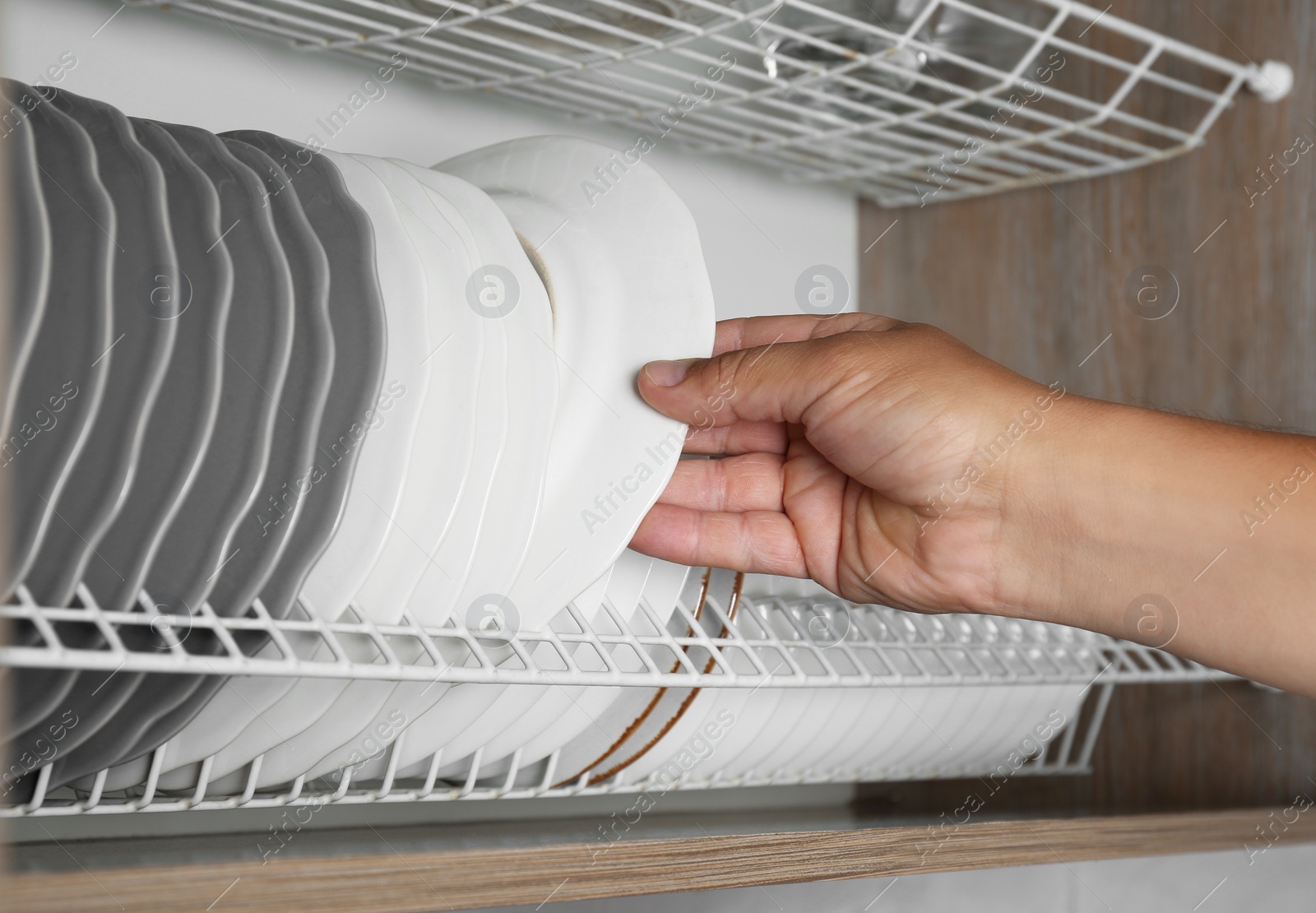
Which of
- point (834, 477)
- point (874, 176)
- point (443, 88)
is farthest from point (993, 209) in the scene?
point (443, 88)

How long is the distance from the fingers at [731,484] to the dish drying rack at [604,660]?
71 mm

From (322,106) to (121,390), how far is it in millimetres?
464

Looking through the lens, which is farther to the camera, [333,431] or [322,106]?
[322,106]

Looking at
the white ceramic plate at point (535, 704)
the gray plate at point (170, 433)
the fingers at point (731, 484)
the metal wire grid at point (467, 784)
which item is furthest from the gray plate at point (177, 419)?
the fingers at point (731, 484)

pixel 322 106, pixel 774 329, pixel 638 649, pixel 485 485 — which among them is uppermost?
pixel 322 106

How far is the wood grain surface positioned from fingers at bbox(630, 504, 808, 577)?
484 millimetres

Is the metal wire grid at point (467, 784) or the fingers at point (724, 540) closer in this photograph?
the metal wire grid at point (467, 784)

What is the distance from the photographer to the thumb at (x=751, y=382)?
0.71m

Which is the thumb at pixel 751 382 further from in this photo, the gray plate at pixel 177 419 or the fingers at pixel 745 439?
the gray plate at pixel 177 419

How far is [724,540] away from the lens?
2.77ft

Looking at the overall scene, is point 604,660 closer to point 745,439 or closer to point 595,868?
point 595,868

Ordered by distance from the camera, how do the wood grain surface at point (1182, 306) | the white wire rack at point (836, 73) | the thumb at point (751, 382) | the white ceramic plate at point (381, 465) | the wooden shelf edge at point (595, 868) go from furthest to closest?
the wood grain surface at point (1182, 306), the white wire rack at point (836, 73), the thumb at point (751, 382), the white ceramic plate at point (381, 465), the wooden shelf edge at point (595, 868)

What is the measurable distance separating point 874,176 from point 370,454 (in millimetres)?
786

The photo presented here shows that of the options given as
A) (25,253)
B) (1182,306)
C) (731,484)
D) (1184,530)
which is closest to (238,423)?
(25,253)
